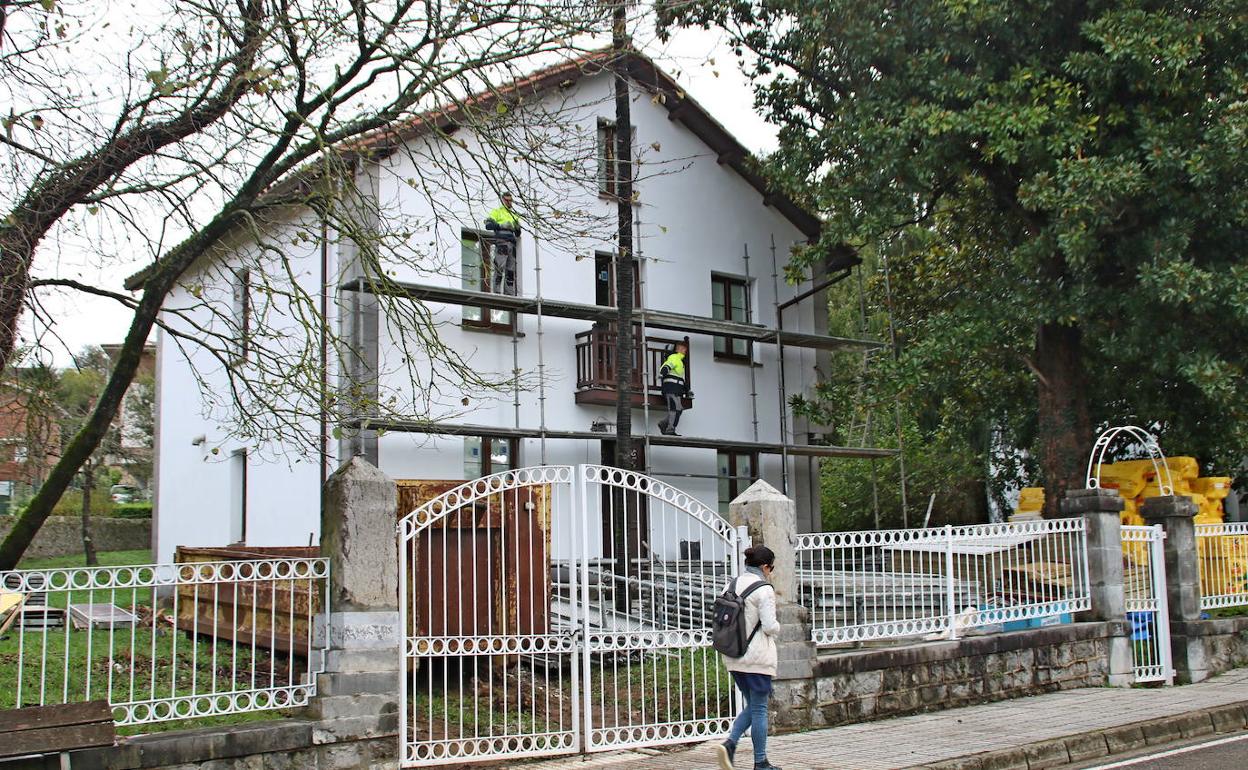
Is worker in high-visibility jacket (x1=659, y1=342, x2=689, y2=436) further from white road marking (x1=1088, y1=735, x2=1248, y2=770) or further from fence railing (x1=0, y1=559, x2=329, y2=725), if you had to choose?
white road marking (x1=1088, y1=735, x2=1248, y2=770)

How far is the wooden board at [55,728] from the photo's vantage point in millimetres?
6660

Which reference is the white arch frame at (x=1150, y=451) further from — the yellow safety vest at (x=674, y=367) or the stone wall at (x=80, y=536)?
the stone wall at (x=80, y=536)

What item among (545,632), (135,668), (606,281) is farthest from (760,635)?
(606,281)

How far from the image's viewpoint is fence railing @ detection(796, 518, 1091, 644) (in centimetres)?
1084

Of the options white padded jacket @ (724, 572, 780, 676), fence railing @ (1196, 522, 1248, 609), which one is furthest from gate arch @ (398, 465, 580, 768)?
fence railing @ (1196, 522, 1248, 609)

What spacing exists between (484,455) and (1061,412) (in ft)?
29.3

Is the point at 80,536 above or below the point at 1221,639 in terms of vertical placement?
above

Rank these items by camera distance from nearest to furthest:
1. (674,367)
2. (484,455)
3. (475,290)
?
(475,290), (484,455), (674,367)

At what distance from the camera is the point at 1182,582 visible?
554 inches

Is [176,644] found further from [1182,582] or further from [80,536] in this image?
[80,536]

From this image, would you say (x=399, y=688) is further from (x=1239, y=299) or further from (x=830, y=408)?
(x=830, y=408)

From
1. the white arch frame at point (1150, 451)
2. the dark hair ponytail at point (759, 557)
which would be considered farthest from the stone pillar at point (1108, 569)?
the dark hair ponytail at point (759, 557)

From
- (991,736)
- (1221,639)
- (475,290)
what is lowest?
(991,736)

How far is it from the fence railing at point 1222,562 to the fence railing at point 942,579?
7.79 feet
